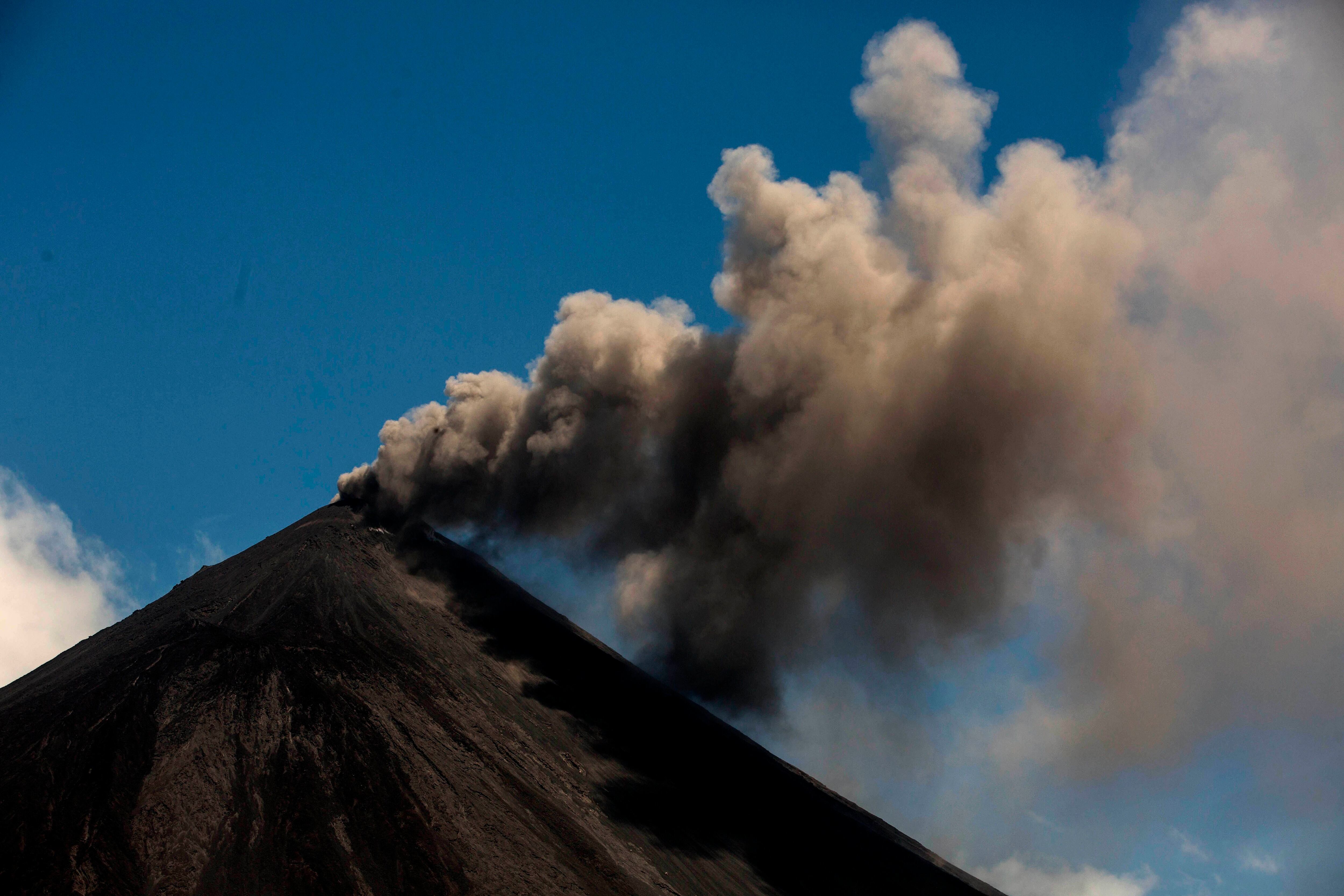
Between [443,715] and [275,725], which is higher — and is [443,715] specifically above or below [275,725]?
above

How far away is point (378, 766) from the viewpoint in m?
35.8

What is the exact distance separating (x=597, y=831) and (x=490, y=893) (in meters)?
7.53

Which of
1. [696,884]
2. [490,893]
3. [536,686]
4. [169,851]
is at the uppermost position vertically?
[536,686]

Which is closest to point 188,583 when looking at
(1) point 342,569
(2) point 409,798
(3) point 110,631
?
(3) point 110,631

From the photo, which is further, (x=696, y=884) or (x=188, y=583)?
→ (x=188, y=583)

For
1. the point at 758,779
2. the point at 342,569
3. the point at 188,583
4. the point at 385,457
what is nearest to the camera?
the point at 758,779

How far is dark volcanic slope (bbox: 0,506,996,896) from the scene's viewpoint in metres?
30.5

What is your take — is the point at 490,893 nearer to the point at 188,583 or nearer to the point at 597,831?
the point at 597,831

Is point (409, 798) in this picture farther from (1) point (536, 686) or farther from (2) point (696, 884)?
(1) point (536, 686)

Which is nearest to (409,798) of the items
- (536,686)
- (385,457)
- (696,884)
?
(696,884)

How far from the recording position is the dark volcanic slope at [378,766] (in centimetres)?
3052

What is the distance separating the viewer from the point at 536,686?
50.3 meters

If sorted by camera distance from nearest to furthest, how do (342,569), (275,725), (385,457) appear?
(275,725), (342,569), (385,457)

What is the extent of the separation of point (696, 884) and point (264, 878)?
642 inches
